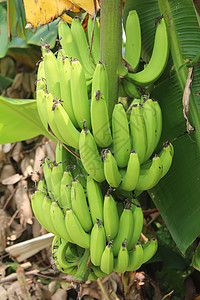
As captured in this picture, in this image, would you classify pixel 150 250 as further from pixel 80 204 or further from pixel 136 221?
pixel 80 204

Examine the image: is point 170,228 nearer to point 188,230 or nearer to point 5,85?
point 188,230

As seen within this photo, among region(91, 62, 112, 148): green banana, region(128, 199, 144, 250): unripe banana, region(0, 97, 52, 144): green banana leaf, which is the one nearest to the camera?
region(91, 62, 112, 148): green banana

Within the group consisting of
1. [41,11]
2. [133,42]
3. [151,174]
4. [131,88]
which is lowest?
[151,174]

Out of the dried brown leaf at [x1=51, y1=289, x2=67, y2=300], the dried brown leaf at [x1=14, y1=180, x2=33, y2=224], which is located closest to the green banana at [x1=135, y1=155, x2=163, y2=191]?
the dried brown leaf at [x1=51, y1=289, x2=67, y2=300]

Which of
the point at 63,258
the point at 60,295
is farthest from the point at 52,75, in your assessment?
the point at 60,295

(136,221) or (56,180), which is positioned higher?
(56,180)

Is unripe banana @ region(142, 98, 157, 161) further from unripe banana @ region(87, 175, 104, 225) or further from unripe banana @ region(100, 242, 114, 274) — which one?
unripe banana @ region(100, 242, 114, 274)

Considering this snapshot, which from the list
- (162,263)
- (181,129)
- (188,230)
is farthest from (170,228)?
(162,263)
